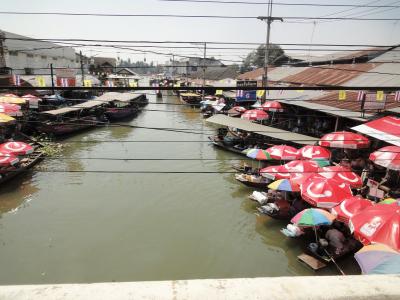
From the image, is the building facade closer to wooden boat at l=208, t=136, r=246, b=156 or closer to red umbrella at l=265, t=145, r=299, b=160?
wooden boat at l=208, t=136, r=246, b=156

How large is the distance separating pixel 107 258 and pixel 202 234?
143 inches

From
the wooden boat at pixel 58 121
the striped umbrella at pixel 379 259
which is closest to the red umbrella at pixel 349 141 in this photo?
the striped umbrella at pixel 379 259

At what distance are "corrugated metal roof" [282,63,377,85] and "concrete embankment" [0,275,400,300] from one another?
2038cm

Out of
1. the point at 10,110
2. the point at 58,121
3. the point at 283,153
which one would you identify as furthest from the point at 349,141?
the point at 58,121

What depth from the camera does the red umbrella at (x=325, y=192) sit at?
32.6 ft

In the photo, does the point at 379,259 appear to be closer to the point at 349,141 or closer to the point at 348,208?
the point at 348,208

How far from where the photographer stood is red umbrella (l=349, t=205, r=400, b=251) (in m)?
7.45

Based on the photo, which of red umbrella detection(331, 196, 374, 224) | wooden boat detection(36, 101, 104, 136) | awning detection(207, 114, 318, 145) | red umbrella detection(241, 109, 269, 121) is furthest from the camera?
wooden boat detection(36, 101, 104, 136)

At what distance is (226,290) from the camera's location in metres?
1.52

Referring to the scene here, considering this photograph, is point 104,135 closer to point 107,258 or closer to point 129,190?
point 129,190

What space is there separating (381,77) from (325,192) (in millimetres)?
12043

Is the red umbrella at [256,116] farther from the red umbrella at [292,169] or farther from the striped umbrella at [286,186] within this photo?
the striped umbrella at [286,186]

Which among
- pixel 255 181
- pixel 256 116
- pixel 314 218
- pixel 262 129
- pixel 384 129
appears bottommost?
pixel 255 181

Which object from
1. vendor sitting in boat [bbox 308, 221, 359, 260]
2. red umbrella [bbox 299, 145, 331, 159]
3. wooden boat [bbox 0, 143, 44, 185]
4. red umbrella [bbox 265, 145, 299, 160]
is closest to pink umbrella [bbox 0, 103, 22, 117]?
wooden boat [bbox 0, 143, 44, 185]
